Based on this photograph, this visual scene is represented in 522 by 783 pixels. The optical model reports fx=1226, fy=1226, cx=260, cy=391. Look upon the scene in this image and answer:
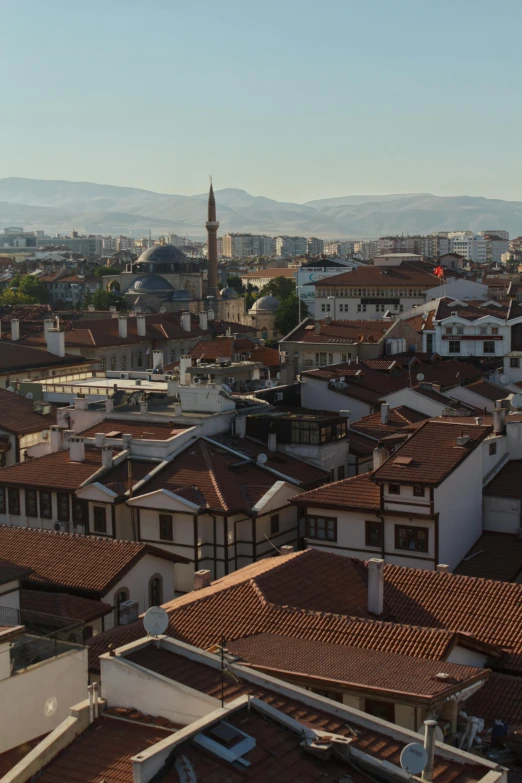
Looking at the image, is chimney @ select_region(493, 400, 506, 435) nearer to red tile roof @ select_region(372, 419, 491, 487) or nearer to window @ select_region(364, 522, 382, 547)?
red tile roof @ select_region(372, 419, 491, 487)

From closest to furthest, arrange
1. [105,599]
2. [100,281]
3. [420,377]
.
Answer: [105,599], [420,377], [100,281]

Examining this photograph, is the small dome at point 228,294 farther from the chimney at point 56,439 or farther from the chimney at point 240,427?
the chimney at point 240,427

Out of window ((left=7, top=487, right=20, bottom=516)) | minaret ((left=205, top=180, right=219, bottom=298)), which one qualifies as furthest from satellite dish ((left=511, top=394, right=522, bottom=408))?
minaret ((left=205, top=180, right=219, bottom=298))

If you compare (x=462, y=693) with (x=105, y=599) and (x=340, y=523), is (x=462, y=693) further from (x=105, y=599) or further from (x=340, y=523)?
(x=340, y=523)

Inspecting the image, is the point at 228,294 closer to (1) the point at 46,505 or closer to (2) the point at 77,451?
(2) the point at 77,451

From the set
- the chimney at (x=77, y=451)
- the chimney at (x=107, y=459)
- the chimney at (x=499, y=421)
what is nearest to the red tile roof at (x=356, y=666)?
the chimney at (x=499, y=421)

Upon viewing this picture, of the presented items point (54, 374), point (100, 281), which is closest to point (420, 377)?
point (54, 374)
